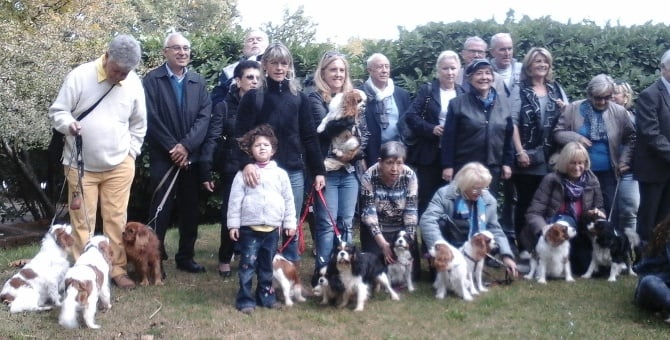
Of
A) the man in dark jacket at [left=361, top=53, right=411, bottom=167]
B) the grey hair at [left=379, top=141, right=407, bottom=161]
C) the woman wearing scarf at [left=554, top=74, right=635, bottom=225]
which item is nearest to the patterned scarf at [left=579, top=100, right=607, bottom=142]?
the woman wearing scarf at [left=554, top=74, right=635, bottom=225]

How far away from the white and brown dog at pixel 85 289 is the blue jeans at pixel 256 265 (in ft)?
3.51

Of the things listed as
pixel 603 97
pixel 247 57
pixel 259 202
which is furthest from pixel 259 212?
pixel 603 97

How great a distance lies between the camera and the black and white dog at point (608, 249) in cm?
679

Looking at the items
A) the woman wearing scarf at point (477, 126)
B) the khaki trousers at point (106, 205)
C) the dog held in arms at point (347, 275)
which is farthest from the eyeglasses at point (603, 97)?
the khaki trousers at point (106, 205)

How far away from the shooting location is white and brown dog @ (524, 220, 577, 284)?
262 inches

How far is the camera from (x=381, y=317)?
18.3 feet

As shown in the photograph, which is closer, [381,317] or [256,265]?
[381,317]

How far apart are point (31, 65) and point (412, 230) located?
19.6 feet

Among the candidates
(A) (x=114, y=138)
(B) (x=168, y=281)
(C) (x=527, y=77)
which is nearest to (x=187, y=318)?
(B) (x=168, y=281)

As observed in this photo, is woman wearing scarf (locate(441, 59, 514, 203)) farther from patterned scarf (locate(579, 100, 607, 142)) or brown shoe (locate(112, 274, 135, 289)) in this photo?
brown shoe (locate(112, 274, 135, 289))

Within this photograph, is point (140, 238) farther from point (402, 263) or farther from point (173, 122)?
point (402, 263)

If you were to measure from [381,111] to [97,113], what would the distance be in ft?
9.10

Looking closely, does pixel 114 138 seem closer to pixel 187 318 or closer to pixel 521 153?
pixel 187 318

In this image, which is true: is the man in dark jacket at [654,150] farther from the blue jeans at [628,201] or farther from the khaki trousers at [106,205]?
the khaki trousers at [106,205]
